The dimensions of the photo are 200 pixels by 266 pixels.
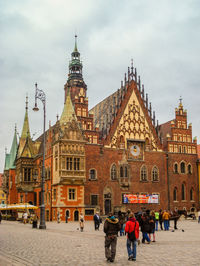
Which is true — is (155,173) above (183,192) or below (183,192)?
above

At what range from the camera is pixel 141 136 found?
5719cm

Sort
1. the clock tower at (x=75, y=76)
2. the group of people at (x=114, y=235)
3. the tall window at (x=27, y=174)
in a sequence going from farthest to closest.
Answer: the clock tower at (x=75, y=76), the tall window at (x=27, y=174), the group of people at (x=114, y=235)

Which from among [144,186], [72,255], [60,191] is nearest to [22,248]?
[72,255]

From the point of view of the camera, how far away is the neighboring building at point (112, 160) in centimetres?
4997

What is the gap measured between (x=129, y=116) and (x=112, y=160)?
7598 mm

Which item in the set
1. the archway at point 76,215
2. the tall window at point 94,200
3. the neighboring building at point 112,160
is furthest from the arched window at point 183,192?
the archway at point 76,215

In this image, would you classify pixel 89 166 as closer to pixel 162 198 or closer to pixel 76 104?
pixel 76 104

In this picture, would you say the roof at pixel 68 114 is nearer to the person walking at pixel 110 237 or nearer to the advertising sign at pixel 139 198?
the advertising sign at pixel 139 198

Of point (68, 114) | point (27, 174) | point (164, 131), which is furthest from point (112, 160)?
point (27, 174)

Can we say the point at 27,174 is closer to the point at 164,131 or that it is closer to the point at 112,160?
the point at 112,160

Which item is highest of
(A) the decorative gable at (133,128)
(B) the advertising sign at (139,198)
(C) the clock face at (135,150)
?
(A) the decorative gable at (133,128)

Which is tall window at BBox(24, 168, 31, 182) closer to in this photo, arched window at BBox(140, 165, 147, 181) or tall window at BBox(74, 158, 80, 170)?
tall window at BBox(74, 158, 80, 170)

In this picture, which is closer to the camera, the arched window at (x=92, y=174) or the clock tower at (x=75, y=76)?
the arched window at (x=92, y=174)

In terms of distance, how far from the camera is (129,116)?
5706 centimetres
